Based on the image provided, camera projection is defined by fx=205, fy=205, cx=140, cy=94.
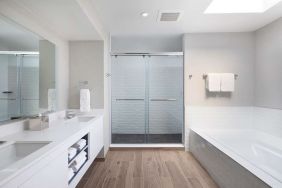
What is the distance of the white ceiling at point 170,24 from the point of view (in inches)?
106

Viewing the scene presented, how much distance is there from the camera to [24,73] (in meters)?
2.27

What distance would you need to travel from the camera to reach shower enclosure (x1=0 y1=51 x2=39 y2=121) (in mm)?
1895

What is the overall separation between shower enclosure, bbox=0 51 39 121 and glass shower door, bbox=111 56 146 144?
2071 millimetres

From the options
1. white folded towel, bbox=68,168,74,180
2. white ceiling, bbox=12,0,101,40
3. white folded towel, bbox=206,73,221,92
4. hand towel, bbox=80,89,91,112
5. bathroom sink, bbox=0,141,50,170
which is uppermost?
white ceiling, bbox=12,0,101,40

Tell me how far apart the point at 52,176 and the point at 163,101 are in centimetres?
332

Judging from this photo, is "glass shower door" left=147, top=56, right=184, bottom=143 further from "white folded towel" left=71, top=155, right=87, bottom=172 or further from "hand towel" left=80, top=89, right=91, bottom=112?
"white folded towel" left=71, top=155, right=87, bottom=172

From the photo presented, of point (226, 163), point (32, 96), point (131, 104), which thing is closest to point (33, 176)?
point (32, 96)

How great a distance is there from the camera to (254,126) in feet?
12.9

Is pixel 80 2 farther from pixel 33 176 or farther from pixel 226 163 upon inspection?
pixel 226 163

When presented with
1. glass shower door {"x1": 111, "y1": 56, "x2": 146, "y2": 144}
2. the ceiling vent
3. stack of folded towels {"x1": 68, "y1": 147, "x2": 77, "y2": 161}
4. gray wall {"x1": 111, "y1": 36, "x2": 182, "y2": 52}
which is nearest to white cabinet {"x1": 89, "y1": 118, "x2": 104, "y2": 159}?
stack of folded towels {"x1": 68, "y1": 147, "x2": 77, "y2": 161}

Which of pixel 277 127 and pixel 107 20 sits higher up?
pixel 107 20

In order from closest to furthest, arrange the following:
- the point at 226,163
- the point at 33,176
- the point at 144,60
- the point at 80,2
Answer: the point at 33,176
the point at 80,2
the point at 226,163
the point at 144,60

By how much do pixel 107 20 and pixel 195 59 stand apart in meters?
1.82

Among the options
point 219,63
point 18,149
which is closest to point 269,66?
point 219,63
